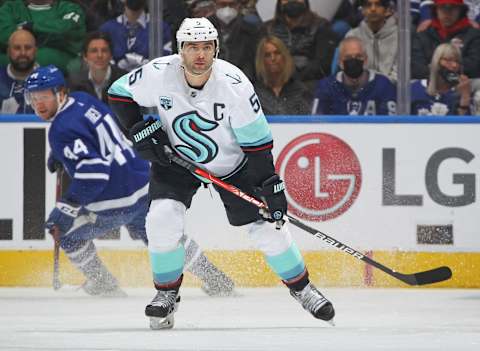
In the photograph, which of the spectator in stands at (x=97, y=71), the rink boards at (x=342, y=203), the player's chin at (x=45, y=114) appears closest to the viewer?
the player's chin at (x=45, y=114)

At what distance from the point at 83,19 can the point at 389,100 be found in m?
1.69

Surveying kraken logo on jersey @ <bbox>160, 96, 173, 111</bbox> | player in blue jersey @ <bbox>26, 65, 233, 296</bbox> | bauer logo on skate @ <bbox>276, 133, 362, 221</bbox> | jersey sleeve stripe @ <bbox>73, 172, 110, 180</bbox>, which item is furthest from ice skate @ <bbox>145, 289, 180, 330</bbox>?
bauer logo on skate @ <bbox>276, 133, 362, 221</bbox>

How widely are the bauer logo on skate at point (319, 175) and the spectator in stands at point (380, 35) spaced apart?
47 centimetres

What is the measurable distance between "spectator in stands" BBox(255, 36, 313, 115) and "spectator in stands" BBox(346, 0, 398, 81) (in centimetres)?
38

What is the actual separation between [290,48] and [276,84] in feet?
0.68

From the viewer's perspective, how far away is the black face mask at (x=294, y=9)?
7117 millimetres

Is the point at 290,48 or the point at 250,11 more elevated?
the point at 250,11

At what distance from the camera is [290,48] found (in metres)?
7.11

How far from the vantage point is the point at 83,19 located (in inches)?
284

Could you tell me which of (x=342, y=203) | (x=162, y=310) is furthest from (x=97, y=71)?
(x=162, y=310)

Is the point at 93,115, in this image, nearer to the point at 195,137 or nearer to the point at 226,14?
the point at 226,14

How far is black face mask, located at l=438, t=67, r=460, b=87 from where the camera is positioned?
23.3 ft

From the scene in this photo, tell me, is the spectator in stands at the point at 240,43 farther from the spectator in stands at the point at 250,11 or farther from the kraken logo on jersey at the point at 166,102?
the kraken logo on jersey at the point at 166,102

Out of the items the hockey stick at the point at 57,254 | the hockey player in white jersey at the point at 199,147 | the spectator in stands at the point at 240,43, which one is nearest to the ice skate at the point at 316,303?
the hockey player in white jersey at the point at 199,147
